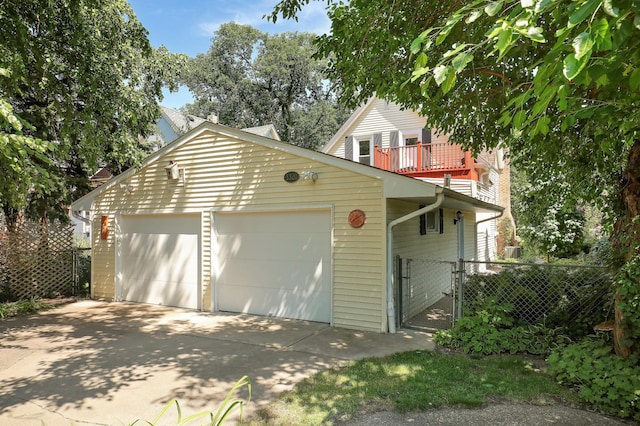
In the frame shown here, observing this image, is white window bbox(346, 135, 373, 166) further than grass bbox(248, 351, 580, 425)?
Yes

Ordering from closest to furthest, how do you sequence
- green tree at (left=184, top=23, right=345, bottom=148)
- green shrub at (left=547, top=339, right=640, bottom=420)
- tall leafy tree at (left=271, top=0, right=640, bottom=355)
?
green shrub at (left=547, top=339, right=640, bottom=420) → tall leafy tree at (left=271, top=0, right=640, bottom=355) → green tree at (left=184, top=23, right=345, bottom=148)

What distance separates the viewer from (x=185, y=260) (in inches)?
306

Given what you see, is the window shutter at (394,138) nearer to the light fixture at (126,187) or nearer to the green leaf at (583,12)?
the light fixture at (126,187)

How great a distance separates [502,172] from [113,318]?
17.9 metres

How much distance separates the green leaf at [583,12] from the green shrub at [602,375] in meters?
3.33

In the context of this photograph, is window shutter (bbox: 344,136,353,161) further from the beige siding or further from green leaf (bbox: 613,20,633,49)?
green leaf (bbox: 613,20,633,49)

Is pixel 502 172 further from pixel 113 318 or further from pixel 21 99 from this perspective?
pixel 21 99

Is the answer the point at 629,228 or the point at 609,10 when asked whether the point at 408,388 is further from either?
the point at 609,10

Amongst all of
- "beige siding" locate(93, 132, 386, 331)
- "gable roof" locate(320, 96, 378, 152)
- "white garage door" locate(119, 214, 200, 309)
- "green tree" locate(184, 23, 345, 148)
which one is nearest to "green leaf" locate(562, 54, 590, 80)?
"beige siding" locate(93, 132, 386, 331)

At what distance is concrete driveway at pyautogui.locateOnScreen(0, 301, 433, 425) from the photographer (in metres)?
3.55

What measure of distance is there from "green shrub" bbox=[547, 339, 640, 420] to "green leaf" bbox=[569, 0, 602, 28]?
333 cm

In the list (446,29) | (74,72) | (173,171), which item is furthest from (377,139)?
(446,29)

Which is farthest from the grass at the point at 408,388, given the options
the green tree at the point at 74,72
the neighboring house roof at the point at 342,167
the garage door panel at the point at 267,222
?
the green tree at the point at 74,72

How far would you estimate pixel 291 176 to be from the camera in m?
6.61
